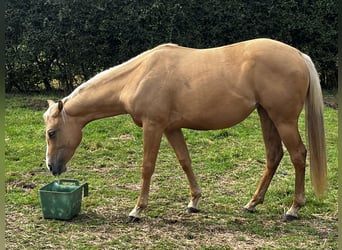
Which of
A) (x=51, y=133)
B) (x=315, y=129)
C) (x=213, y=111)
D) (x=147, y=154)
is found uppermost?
(x=213, y=111)

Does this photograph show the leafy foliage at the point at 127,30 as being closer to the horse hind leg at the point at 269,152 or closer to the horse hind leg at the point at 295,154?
the horse hind leg at the point at 269,152

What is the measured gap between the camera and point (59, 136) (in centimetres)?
405

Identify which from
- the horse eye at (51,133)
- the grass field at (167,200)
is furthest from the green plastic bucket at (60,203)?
the horse eye at (51,133)

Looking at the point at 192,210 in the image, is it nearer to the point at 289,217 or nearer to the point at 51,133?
the point at 289,217

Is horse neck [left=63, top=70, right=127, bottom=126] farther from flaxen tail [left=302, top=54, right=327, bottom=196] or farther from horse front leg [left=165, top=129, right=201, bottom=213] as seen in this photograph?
flaxen tail [left=302, top=54, right=327, bottom=196]

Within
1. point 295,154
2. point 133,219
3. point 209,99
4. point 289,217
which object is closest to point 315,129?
point 295,154

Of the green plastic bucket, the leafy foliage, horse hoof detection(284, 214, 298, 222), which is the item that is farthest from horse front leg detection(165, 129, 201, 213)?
the leafy foliage

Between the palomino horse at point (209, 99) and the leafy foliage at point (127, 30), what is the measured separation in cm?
633

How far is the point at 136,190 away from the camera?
4785mm

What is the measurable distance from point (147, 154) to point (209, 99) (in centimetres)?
72

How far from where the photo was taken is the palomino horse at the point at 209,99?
145 inches

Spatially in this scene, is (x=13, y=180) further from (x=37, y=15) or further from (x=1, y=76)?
(x=37, y=15)

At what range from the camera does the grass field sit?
139 inches

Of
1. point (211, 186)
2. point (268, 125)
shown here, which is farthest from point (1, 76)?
point (211, 186)
